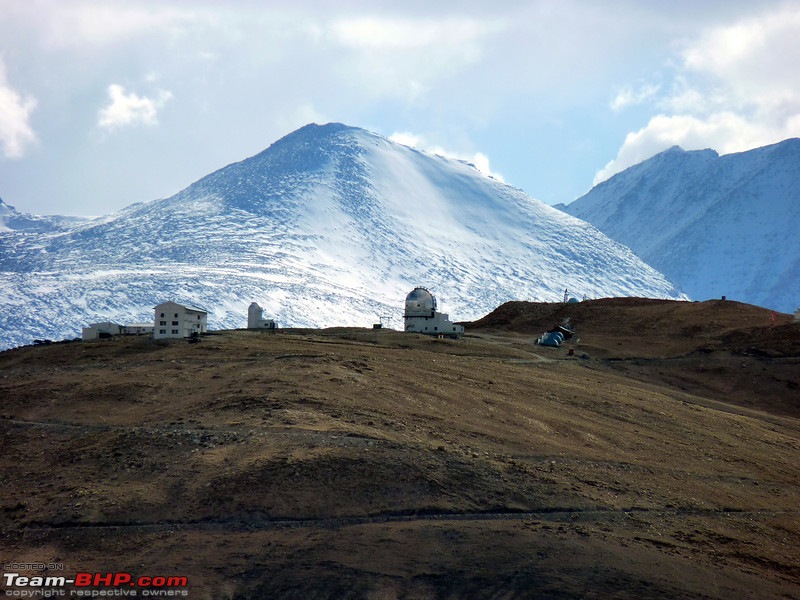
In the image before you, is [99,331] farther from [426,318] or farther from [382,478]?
[382,478]

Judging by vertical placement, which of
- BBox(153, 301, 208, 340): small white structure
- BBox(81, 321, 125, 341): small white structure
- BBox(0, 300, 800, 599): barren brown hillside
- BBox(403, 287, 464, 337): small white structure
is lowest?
BBox(0, 300, 800, 599): barren brown hillside

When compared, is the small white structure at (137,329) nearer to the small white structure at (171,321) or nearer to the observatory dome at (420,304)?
the small white structure at (171,321)

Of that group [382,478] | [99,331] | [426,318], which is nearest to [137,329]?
[99,331]

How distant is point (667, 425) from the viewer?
191 feet

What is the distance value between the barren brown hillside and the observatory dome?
26.5m

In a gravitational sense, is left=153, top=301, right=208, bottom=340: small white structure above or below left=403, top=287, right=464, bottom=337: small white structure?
below

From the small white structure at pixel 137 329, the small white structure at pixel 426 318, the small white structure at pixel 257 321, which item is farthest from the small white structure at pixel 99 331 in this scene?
the small white structure at pixel 426 318

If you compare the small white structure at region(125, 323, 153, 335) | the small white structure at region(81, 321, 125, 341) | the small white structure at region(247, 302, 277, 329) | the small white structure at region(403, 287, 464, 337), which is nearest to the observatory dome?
the small white structure at region(403, 287, 464, 337)

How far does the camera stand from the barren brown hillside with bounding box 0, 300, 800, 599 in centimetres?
3303

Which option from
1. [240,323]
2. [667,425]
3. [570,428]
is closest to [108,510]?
[570,428]

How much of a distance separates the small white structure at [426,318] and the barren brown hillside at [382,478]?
23.0 meters

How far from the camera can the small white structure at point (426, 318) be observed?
92188mm

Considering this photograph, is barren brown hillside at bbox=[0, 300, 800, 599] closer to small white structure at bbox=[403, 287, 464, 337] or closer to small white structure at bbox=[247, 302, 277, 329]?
small white structure at bbox=[403, 287, 464, 337]

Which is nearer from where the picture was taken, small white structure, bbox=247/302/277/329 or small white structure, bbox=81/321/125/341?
small white structure, bbox=81/321/125/341
